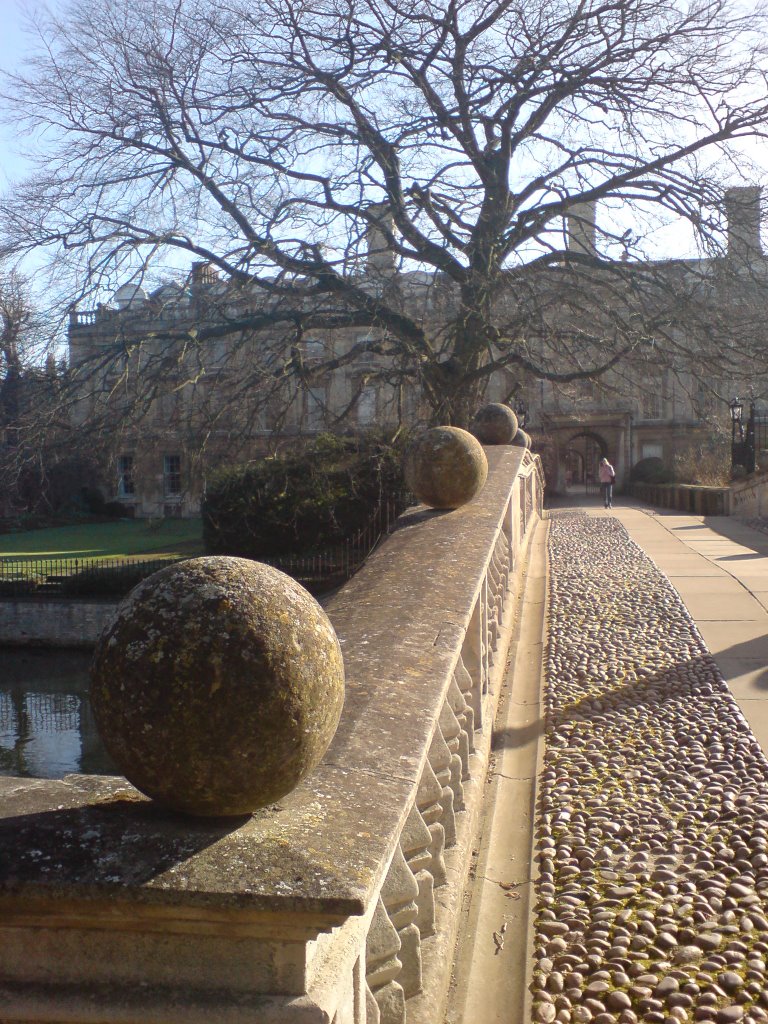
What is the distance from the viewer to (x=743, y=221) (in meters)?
15.7

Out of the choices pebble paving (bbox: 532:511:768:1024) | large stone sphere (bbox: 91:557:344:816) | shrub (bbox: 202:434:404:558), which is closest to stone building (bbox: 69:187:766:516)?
shrub (bbox: 202:434:404:558)

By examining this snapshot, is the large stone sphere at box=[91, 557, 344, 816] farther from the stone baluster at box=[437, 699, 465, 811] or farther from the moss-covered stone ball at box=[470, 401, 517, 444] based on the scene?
the moss-covered stone ball at box=[470, 401, 517, 444]

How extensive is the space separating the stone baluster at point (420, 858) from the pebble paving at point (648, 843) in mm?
473

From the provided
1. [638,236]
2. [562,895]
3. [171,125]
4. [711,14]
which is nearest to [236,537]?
[171,125]

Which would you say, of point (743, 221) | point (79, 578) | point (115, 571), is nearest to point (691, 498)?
point (743, 221)

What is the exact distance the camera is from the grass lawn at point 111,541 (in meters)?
29.7

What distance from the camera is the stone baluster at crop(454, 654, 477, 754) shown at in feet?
15.2

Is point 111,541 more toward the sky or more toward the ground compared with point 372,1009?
more toward the ground

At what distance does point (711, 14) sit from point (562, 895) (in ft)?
54.2

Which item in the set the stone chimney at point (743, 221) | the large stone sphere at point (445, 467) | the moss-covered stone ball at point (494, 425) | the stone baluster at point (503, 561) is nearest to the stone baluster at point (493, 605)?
the stone baluster at point (503, 561)

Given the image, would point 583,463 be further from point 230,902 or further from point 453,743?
point 230,902

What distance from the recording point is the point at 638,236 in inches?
672

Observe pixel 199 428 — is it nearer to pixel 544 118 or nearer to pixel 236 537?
pixel 236 537

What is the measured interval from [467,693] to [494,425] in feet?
30.3
